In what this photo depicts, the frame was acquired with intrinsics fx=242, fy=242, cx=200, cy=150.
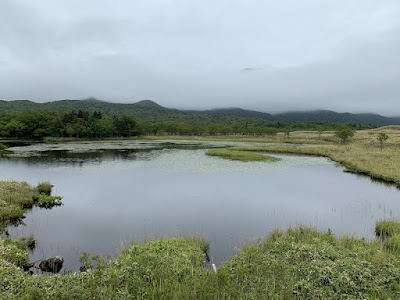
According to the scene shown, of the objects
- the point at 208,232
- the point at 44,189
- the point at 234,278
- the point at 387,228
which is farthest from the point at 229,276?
the point at 44,189

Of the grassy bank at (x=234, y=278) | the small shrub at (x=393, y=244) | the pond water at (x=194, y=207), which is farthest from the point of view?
the pond water at (x=194, y=207)

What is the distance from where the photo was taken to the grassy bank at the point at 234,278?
704 centimetres

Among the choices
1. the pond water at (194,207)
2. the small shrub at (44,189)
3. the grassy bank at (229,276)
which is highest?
the grassy bank at (229,276)

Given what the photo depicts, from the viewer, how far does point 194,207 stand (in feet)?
65.1

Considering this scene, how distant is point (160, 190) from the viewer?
25125mm

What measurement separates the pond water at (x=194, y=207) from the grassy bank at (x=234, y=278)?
2851 millimetres

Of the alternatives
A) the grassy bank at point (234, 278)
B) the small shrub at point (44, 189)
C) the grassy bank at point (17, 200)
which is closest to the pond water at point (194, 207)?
the small shrub at point (44, 189)

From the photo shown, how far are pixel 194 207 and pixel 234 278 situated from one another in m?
11.9

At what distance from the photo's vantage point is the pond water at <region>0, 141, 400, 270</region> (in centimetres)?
1412

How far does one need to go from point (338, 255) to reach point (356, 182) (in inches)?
958

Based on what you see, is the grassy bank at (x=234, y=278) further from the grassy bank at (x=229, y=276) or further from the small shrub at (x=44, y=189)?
the small shrub at (x=44, y=189)

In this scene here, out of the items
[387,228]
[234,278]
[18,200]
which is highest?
[234,278]

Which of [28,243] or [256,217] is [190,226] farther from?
[28,243]

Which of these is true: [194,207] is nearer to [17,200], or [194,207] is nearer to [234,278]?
[234,278]
